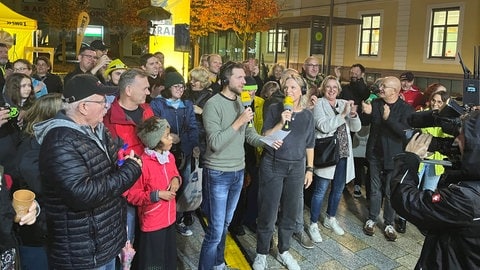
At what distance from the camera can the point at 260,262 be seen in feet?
14.4

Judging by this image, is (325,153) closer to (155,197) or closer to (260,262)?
(260,262)

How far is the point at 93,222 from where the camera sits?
8.63ft

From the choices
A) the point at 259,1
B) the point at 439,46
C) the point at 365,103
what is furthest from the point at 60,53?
the point at 365,103

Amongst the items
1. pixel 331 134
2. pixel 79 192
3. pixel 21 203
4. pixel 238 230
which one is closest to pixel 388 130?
pixel 331 134

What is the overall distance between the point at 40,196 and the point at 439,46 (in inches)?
779

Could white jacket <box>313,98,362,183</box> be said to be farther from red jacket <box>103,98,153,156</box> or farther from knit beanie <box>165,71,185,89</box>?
red jacket <box>103,98,153,156</box>

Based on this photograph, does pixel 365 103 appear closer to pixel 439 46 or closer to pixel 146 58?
pixel 146 58

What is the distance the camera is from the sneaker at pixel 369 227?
5.46 m

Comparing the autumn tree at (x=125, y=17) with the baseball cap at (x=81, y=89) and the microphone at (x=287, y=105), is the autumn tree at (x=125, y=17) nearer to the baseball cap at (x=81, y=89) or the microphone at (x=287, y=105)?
the microphone at (x=287, y=105)

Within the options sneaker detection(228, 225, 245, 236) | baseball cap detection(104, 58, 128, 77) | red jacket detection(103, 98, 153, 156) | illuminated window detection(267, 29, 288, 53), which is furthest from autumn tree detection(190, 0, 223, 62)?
red jacket detection(103, 98, 153, 156)

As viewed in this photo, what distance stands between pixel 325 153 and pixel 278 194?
113 cm

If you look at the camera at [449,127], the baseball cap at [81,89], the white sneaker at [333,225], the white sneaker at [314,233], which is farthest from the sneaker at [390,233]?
the baseball cap at [81,89]

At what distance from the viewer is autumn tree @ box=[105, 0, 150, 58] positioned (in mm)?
24500

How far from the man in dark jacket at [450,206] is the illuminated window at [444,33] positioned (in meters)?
18.2
